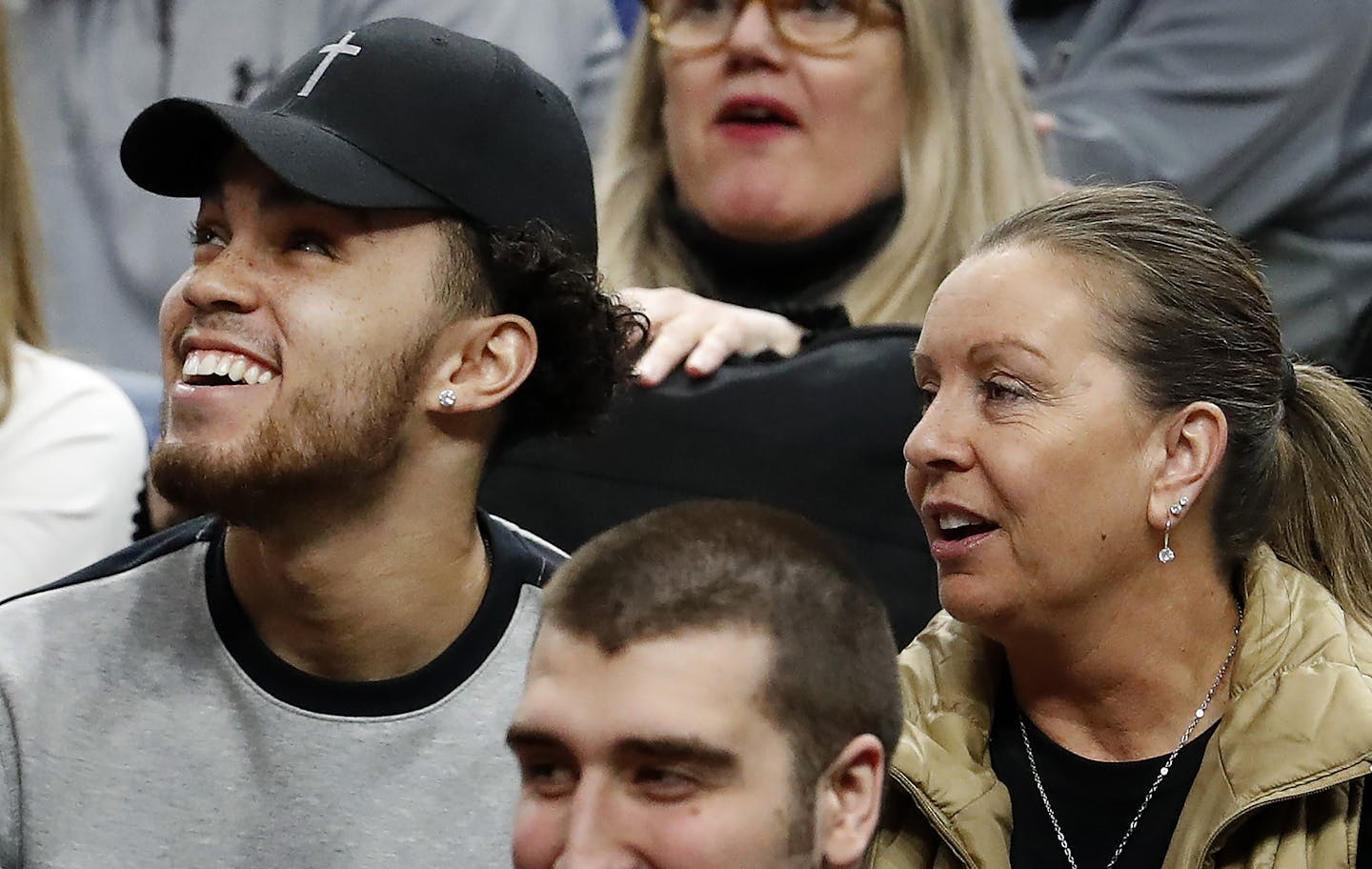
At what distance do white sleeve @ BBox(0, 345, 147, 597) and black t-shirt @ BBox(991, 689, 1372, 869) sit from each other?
1433 mm

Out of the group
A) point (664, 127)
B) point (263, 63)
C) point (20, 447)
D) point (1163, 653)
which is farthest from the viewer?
point (263, 63)

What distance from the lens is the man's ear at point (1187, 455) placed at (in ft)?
7.11

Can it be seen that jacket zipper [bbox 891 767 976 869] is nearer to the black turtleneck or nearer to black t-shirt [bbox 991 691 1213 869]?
black t-shirt [bbox 991 691 1213 869]

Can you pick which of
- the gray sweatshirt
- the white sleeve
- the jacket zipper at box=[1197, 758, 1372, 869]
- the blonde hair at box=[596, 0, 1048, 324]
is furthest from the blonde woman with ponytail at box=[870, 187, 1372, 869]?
the white sleeve

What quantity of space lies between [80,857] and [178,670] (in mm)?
220

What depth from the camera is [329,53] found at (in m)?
2.28

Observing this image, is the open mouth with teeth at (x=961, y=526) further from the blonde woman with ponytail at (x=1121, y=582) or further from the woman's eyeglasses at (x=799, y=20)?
the woman's eyeglasses at (x=799, y=20)

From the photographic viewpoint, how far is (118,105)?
13.4ft

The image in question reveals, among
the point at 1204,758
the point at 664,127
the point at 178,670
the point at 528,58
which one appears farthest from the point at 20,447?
the point at 1204,758

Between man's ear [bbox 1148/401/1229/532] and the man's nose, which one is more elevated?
the man's nose

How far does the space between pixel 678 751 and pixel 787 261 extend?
5.45ft

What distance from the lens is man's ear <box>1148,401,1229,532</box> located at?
217cm

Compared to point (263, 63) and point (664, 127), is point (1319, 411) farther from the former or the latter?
point (263, 63)

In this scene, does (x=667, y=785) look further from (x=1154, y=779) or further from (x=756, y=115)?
(x=756, y=115)
